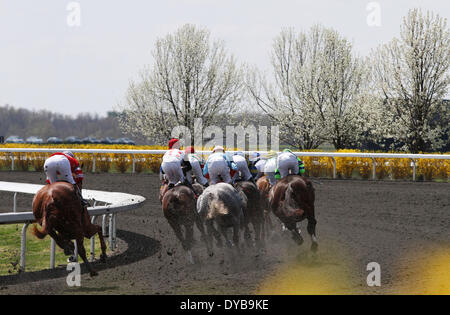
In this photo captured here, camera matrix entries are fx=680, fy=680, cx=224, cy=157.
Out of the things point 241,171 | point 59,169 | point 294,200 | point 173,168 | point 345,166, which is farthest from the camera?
point 345,166

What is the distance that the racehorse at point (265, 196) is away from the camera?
11.0m

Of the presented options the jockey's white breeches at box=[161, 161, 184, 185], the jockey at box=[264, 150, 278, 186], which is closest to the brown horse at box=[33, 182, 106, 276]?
the jockey's white breeches at box=[161, 161, 184, 185]

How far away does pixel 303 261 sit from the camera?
8727 millimetres

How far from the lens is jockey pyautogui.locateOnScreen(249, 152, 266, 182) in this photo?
11539 mm

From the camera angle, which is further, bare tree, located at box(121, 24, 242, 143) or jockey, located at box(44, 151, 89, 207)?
bare tree, located at box(121, 24, 242, 143)

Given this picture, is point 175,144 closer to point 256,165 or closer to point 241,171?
point 241,171

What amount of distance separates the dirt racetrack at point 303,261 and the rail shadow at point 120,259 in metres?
0.01

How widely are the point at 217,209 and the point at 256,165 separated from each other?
2.85 meters

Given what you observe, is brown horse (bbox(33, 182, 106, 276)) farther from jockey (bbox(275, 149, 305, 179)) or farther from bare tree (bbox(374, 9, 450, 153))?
bare tree (bbox(374, 9, 450, 153))

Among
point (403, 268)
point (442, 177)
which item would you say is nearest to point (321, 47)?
point (442, 177)

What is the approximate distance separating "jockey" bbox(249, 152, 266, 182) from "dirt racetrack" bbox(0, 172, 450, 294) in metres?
1.19

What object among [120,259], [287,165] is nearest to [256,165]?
[287,165]

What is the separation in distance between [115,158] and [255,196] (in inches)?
525
